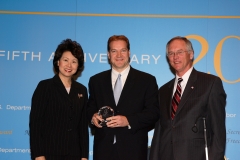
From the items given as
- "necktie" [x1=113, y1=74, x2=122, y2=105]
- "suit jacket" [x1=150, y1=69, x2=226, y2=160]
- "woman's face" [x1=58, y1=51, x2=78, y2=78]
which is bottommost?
"suit jacket" [x1=150, y1=69, x2=226, y2=160]

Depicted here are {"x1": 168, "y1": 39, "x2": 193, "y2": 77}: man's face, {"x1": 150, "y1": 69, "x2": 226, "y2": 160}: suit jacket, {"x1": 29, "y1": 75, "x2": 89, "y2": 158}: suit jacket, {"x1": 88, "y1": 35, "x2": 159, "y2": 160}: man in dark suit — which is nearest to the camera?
{"x1": 150, "y1": 69, "x2": 226, "y2": 160}: suit jacket

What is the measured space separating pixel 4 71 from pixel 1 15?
855 millimetres

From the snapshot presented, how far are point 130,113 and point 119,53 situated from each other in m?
0.62

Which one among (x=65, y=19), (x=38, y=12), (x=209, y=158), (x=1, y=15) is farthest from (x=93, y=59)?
(x=209, y=158)

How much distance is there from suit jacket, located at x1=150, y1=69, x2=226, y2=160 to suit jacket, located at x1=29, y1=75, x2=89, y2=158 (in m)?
0.89

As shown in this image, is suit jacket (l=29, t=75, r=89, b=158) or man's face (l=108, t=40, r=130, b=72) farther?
man's face (l=108, t=40, r=130, b=72)

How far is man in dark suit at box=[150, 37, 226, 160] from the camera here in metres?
3.33

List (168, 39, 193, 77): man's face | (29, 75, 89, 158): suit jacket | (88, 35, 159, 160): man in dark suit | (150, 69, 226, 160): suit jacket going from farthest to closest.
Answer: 1. (168, 39, 193, 77): man's face
2. (88, 35, 159, 160): man in dark suit
3. (29, 75, 89, 158): suit jacket
4. (150, 69, 226, 160): suit jacket

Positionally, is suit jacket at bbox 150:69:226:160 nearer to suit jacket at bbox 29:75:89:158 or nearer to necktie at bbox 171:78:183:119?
necktie at bbox 171:78:183:119

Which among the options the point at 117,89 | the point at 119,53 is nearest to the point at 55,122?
the point at 117,89

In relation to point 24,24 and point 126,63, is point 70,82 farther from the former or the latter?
point 24,24

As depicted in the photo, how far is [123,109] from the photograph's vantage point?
11.8 feet

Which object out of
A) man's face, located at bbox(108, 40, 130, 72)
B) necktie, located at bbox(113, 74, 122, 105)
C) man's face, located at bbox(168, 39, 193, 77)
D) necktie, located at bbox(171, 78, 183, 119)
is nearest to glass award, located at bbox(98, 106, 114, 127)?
necktie, located at bbox(113, 74, 122, 105)

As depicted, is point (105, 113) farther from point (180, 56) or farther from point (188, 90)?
point (180, 56)
